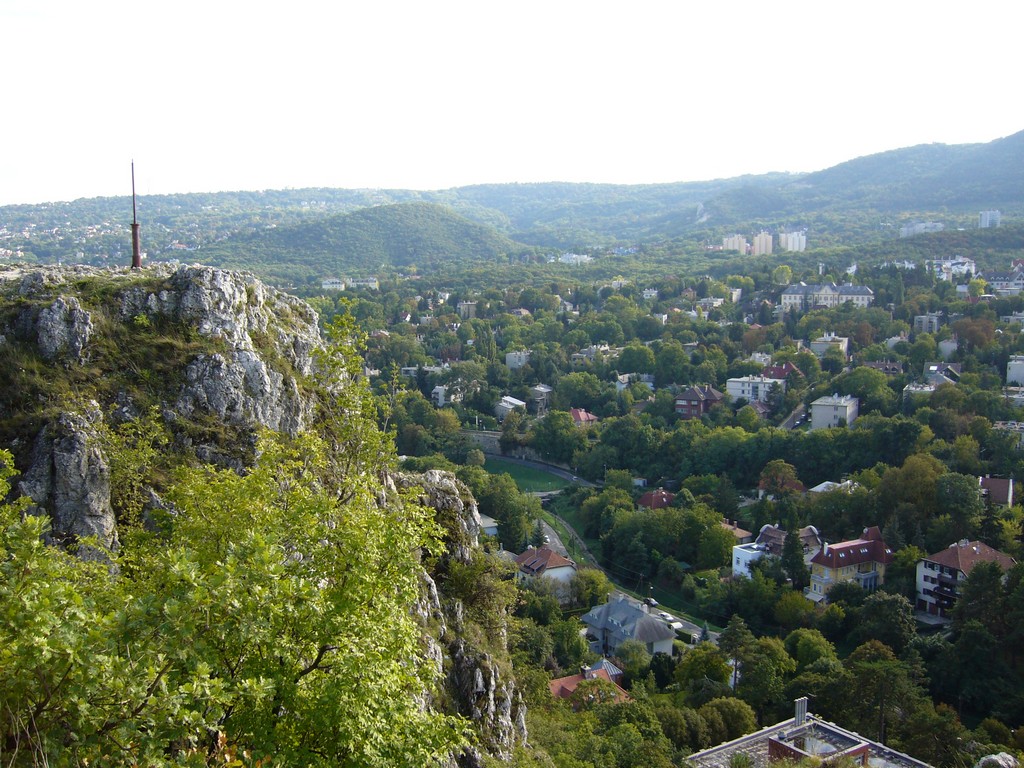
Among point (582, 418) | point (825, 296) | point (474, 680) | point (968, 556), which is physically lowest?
point (582, 418)

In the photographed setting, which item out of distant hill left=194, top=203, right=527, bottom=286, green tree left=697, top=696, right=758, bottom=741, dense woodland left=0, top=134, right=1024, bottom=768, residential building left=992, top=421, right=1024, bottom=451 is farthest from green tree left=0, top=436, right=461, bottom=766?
distant hill left=194, top=203, right=527, bottom=286

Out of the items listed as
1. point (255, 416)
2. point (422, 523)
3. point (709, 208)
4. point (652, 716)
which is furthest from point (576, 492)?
point (709, 208)

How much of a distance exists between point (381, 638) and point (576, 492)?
1201 inches

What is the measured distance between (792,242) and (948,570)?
74316 millimetres

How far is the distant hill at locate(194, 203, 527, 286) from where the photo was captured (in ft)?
305

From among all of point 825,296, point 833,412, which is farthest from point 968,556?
point 825,296

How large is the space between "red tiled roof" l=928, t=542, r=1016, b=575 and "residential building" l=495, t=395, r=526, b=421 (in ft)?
79.8

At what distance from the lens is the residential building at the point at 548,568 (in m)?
26.1

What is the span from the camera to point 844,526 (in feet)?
94.0

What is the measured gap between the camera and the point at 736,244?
9850cm

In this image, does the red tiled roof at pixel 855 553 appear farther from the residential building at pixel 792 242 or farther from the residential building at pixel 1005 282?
the residential building at pixel 792 242

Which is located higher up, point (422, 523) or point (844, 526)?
point (422, 523)

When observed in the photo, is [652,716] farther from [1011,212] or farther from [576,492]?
[1011,212]

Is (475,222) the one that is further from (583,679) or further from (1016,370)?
(583,679)
